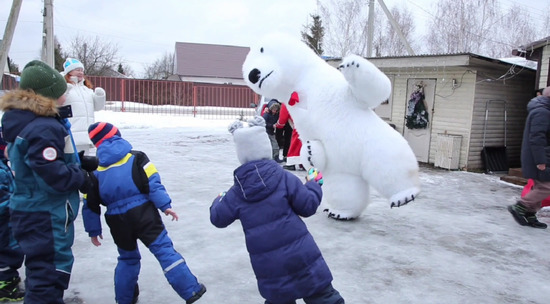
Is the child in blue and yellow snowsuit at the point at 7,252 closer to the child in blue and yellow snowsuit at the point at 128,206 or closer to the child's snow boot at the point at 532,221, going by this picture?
the child in blue and yellow snowsuit at the point at 128,206

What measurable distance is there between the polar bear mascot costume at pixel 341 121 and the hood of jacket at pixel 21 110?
7.67 ft

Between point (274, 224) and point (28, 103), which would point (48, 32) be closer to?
point (28, 103)

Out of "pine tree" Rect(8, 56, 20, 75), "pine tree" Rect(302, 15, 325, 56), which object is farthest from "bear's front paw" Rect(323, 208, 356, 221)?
"pine tree" Rect(8, 56, 20, 75)

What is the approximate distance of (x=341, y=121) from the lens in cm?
432

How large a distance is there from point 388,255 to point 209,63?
36250 millimetres

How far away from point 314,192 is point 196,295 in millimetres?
1031

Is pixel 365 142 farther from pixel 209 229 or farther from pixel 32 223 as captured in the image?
pixel 32 223

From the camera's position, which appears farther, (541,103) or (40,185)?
(541,103)

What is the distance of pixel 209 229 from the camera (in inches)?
177

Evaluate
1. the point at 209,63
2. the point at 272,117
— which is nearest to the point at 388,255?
the point at 272,117

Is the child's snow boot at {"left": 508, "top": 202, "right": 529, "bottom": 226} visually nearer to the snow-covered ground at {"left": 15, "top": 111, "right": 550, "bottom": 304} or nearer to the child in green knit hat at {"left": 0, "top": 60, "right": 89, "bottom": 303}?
the snow-covered ground at {"left": 15, "top": 111, "right": 550, "bottom": 304}

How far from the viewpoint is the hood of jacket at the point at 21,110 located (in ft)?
8.11

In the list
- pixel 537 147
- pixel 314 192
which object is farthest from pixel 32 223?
pixel 537 147

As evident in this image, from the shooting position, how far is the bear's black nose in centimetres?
446
